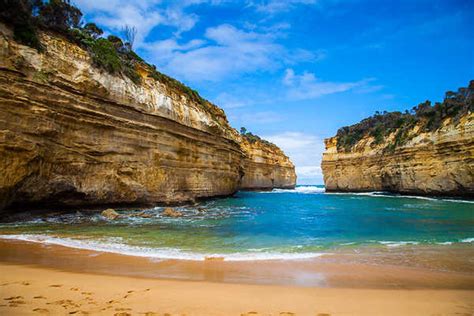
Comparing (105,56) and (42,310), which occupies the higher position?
(105,56)

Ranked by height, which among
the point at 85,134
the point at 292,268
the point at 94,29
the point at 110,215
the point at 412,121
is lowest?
the point at 292,268

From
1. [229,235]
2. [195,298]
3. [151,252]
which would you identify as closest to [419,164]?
[229,235]

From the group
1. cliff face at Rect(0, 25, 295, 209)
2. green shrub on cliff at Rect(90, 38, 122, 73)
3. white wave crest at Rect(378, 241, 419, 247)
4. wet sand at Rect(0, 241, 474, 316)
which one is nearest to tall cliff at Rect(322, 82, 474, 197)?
white wave crest at Rect(378, 241, 419, 247)

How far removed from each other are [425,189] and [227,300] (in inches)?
1404

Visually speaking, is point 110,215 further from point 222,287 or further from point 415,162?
point 415,162

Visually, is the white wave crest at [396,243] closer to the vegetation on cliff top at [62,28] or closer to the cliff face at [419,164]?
the vegetation on cliff top at [62,28]

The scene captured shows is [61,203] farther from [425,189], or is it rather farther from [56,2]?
[425,189]

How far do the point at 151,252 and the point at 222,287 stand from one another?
→ 3665 mm

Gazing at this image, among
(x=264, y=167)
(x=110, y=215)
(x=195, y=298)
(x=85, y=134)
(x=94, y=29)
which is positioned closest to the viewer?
(x=195, y=298)

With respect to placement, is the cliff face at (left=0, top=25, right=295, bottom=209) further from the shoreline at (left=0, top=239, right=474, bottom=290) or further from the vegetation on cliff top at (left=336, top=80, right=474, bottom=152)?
the vegetation on cliff top at (left=336, top=80, right=474, bottom=152)

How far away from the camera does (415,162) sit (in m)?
34.3

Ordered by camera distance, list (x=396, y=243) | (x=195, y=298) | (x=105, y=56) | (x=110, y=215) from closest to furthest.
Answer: (x=195, y=298)
(x=396, y=243)
(x=110, y=215)
(x=105, y=56)

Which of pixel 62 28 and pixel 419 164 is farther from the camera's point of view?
pixel 419 164

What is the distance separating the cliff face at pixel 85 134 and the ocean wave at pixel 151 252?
4.50 m
